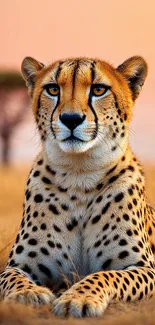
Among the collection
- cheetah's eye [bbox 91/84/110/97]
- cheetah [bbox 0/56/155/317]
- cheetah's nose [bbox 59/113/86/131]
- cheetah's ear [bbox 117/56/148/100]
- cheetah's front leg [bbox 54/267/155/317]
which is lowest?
cheetah's front leg [bbox 54/267/155/317]

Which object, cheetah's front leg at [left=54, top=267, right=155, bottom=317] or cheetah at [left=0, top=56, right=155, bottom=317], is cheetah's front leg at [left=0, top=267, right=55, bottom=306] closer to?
cheetah at [left=0, top=56, right=155, bottom=317]

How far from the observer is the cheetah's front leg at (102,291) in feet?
13.9

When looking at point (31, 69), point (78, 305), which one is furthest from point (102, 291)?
point (31, 69)

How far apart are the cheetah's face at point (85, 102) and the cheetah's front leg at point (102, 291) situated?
771 mm

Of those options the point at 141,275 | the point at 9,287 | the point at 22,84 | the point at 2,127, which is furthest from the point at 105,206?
the point at 2,127

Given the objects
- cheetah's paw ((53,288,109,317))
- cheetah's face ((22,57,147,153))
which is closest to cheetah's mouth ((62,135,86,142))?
cheetah's face ((22,57,147,153))

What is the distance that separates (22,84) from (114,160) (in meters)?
24.9

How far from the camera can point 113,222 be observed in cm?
514

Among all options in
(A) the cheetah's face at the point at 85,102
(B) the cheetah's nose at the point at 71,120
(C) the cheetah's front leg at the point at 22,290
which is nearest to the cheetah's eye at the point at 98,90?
(A) the cheetah's face at the point at 85,102

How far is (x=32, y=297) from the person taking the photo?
4.48 metres

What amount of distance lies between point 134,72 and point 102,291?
65.4 inches

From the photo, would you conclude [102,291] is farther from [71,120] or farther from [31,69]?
[31,69]

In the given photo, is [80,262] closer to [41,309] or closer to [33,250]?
[33,250]

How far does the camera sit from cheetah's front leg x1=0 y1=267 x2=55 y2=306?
4.48m
